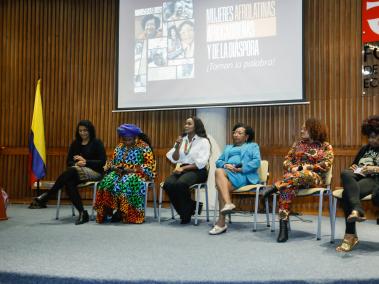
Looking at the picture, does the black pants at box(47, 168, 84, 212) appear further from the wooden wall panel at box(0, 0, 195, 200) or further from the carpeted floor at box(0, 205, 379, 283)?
the wooden wall panel at box(0, 0, 195, 200)

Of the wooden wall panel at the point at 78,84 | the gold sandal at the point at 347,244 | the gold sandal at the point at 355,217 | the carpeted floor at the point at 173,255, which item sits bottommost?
the carpeted floor at the point at 173,255

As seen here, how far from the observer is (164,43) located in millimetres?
6129

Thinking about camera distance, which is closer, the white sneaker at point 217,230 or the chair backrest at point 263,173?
the white sneaker at point 217,230

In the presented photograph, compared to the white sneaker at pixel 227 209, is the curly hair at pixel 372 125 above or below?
above

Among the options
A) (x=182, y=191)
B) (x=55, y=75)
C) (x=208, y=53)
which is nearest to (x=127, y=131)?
(x=182, y=191)

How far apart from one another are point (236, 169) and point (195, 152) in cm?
63

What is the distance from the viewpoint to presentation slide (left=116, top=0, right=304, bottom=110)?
5.47 m

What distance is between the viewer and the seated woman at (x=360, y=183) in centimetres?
323

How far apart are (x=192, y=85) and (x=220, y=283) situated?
3850mm

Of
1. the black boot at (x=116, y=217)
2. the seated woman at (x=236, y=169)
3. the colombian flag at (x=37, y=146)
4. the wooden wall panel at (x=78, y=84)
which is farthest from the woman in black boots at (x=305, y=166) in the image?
the colombian flag at (x=37, y=146)

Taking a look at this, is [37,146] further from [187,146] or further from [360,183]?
[360,183]

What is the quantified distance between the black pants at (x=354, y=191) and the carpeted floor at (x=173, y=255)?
0.30 metres

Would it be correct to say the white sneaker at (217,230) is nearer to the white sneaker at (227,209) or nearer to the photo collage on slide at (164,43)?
the white sneaker at (227,209)

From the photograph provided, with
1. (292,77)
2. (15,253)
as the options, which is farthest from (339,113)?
(15,253)
